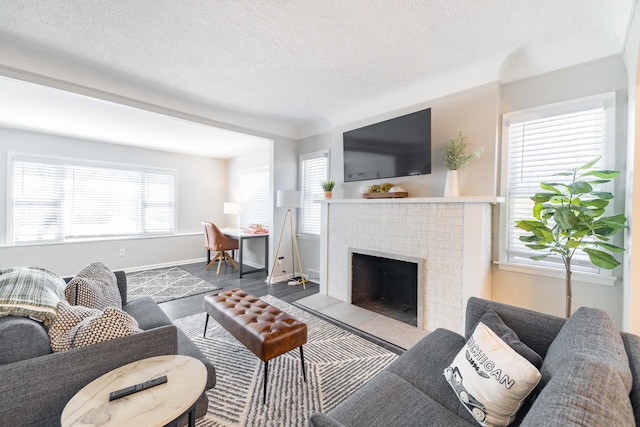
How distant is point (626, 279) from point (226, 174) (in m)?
6.40

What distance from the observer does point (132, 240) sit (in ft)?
16.4

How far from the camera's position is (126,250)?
16.2 feet

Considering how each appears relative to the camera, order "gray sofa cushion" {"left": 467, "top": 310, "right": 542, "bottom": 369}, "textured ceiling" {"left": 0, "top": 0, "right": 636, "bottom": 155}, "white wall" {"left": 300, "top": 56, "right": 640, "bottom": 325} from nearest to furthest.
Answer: "gray sofa cushion" {"left": 467, "top": 310, "right": 542, "bottom": 369} < "textured ceiling" {"left": 0, "top": 0, "right": 636, "bottom": 155} < "white wall" {"left": 300, "top": 56, "right": 640, "bottom": 325}

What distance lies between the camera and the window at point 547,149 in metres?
2.12


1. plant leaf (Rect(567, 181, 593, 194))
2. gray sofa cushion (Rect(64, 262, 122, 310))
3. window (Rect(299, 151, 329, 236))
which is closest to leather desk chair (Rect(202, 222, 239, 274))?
window (Rect(299, 151, 329, 236))

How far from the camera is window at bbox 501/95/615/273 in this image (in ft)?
6.95

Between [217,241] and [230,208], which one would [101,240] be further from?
[230,208]

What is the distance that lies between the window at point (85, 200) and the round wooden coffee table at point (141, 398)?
4.80 meters

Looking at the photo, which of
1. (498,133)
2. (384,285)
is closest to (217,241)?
(384,285)

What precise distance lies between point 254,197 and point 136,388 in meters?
4.71

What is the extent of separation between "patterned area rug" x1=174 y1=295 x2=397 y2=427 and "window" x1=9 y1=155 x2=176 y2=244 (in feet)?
11.6

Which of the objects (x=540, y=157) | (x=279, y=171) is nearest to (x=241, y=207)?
(x=279, y=171)

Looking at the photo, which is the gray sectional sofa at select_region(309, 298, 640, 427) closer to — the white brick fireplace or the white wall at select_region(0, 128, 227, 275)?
the white brick fireplace

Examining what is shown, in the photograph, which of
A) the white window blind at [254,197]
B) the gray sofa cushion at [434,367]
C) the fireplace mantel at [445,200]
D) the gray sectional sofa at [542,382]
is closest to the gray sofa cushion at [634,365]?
the gray sectional sofa at [542,382]
